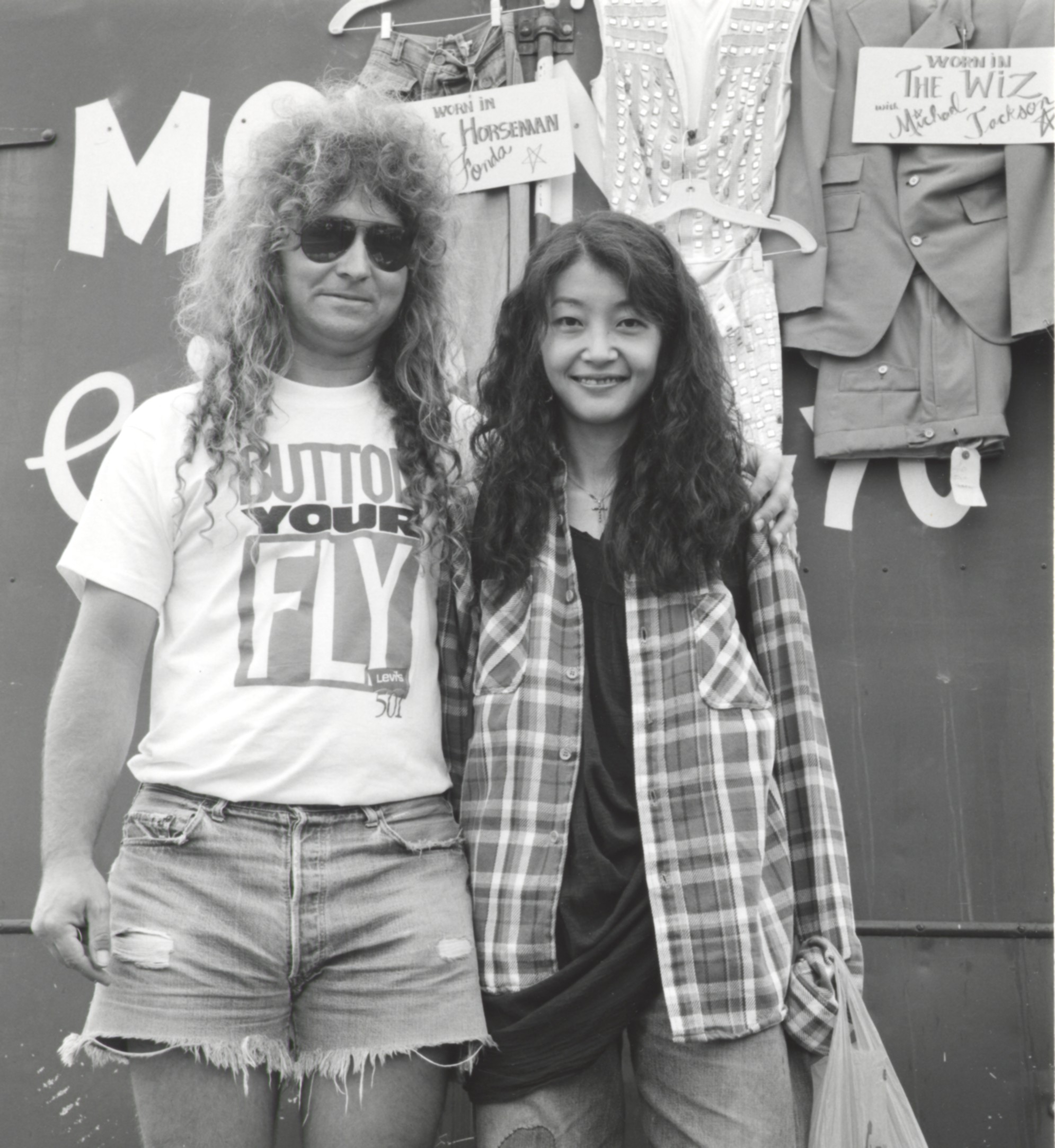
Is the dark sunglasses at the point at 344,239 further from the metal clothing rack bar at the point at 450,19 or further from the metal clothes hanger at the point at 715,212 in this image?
the metal clothing rack bar at the point at 450,19

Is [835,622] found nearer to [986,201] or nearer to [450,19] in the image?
[986,201]

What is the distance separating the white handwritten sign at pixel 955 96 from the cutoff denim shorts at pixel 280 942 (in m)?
2.14

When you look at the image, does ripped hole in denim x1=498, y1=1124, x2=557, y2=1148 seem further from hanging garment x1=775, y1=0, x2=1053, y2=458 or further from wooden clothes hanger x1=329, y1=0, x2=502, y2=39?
wooden clothes hanger x1=329, y1=0, x2=502, y2=39

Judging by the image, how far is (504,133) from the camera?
313 centimetres

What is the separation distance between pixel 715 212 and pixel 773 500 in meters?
1.25

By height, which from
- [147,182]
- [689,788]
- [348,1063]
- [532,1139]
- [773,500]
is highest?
[147,182]

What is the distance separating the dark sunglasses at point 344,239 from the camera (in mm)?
2031

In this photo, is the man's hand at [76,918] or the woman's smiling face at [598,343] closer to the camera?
the man's hand at [76,918]

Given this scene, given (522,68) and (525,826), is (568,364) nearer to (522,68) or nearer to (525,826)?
(525,826)

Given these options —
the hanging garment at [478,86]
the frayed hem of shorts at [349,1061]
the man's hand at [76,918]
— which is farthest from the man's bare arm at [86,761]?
the hanging garment at [478,86]

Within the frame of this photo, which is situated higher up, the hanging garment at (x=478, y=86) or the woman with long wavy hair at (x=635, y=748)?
the hanging garment at (x=478, y=86)

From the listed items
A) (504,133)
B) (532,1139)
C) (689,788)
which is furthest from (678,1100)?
(504,133)

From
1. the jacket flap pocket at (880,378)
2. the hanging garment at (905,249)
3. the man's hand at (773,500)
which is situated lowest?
the man's hand at (773,500)

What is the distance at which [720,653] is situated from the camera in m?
1.94
